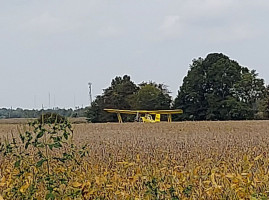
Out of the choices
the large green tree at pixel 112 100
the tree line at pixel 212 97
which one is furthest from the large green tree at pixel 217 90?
the large green tree at pixel 112 100

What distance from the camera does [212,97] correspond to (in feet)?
185

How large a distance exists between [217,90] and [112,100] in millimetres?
15252

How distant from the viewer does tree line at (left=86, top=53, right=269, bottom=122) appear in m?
54.6

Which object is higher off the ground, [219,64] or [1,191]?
[219,64]

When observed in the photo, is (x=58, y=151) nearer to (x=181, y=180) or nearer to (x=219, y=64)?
(x=181, y=180)

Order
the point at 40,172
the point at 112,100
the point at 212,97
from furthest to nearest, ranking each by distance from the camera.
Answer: the point at 112,100 → the point at 212,97 → the point at 40,172

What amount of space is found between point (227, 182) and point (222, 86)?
181 ft

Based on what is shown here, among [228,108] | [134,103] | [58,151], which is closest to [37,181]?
[58,151]

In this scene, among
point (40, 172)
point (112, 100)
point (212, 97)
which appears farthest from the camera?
point (112, 100)

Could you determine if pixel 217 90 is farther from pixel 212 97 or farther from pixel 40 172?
pixel 40 172

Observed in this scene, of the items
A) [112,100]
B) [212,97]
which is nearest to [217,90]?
[212,97]

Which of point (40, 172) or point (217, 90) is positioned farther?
point (217, 90)

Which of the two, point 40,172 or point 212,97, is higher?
point 212,97

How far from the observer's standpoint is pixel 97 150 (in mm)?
8984
